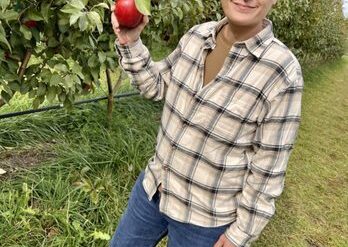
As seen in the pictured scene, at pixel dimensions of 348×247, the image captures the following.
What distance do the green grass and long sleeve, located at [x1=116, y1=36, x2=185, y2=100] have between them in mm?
1198

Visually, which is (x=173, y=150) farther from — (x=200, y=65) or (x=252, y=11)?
(x=252, y=11)

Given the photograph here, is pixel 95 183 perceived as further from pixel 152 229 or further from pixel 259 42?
pixel 259 42

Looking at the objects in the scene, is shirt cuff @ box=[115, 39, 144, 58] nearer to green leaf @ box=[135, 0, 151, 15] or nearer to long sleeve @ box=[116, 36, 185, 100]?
long sleeve @ box=[116, 36, 185, 100]

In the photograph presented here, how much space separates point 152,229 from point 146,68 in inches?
24.4

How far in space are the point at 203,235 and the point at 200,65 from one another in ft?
1.90

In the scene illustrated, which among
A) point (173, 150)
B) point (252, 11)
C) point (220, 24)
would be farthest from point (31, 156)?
point (252, 11)

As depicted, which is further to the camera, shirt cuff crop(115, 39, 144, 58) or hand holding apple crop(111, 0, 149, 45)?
shirt cuff crop(115, 39, 144, 58)

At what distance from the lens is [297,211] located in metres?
3.60

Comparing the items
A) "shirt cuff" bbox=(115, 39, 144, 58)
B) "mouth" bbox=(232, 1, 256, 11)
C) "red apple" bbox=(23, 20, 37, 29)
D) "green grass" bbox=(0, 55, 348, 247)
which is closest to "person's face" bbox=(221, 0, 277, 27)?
"mouth" bbox=(232, 1, 256, 11)

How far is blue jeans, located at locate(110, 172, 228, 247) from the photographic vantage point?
61.2 inches

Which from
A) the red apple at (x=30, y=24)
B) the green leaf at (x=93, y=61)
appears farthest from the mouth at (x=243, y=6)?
the green leaf at (x=93, y=61)

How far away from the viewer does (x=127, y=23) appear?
1381 mm

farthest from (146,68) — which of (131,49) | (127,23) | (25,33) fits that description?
(25,33)

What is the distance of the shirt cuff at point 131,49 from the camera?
1.50 meters
